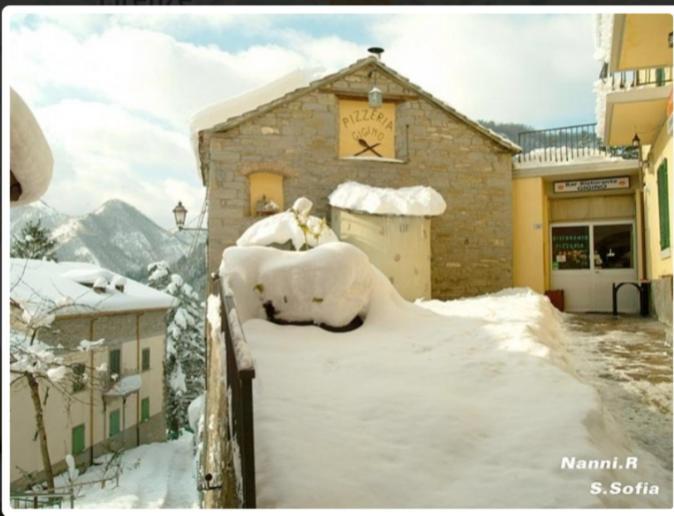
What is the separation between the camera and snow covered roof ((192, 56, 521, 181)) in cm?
577

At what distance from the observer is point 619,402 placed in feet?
7.80

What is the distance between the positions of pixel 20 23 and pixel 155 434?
2.90 m

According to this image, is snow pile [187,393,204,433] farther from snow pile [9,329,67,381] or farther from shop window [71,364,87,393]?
snow pile [9,329,67,381]

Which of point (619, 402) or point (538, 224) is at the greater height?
point (538, 224)

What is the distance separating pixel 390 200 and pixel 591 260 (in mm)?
3084

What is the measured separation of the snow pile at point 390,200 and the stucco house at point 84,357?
2749mm

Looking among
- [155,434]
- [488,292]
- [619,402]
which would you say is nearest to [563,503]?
[619,402]

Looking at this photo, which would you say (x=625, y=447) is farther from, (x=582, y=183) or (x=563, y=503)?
(x=582, y=183)

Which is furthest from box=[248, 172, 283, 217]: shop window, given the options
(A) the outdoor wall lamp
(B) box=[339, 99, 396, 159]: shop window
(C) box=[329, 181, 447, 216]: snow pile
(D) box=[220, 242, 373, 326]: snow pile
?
(D) box=[220, 242, 373, 326]: snow pile

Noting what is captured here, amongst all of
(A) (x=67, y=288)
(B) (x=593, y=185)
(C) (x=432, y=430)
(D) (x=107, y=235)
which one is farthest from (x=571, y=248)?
(A) (x=67, y=288)

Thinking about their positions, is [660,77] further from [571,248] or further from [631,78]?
[571,248]

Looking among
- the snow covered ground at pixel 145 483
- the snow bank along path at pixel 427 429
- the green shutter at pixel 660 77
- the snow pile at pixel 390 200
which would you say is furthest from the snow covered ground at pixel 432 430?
the snow pile at pixel 390 200

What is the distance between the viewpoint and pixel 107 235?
269 centimetres

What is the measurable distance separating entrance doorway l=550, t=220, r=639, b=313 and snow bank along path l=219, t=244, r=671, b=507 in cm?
439
